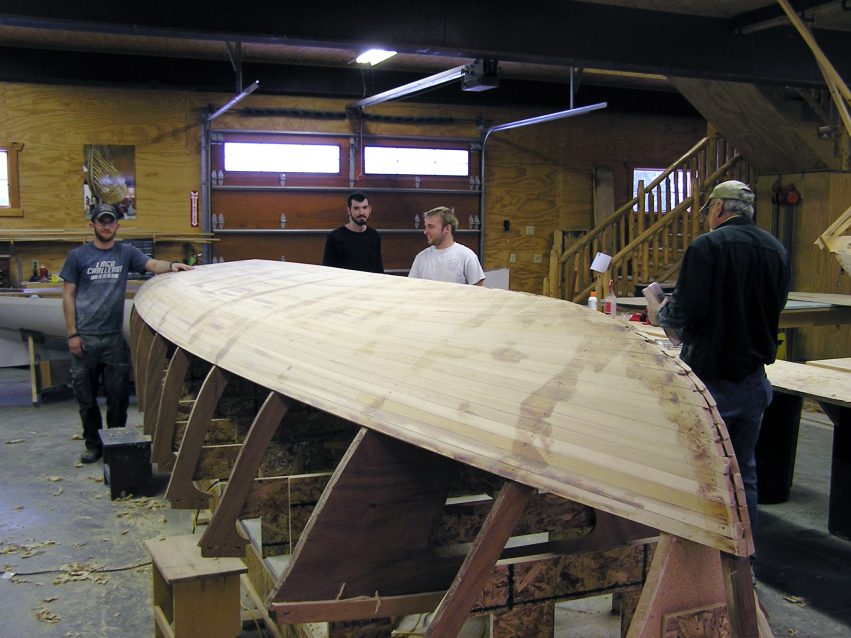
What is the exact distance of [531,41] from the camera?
17.6ft

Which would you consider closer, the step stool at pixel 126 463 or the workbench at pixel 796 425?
the workbench at pixel 796 425

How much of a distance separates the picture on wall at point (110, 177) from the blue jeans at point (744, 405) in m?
8.23

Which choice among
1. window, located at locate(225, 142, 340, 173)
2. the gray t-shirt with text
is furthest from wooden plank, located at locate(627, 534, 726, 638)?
window, located at locate(225, 142, 340, 173)

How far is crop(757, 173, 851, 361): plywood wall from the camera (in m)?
8.41

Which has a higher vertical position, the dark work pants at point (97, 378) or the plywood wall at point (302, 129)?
the plywood wall at point (302, 129)

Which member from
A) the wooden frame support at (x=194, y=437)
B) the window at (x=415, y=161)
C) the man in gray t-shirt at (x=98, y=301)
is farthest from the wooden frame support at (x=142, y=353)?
the window at (x=415, y=161)

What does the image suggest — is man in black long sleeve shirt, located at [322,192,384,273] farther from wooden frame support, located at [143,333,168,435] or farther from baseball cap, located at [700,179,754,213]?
baseball cap, located at [700,179,754,213]

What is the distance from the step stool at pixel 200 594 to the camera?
9.46 ft

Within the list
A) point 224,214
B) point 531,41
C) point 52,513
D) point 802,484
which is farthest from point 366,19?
point 224,214

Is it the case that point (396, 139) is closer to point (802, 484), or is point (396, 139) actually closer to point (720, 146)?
point (720, 146)

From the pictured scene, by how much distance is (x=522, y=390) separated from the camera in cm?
187

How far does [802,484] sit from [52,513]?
15.8ft

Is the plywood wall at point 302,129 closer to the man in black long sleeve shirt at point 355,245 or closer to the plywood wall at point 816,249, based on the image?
the plywood wall at point 816,249

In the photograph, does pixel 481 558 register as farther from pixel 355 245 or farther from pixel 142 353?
pixel 355 245
